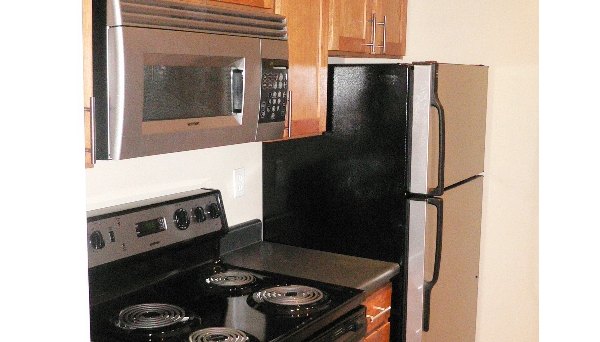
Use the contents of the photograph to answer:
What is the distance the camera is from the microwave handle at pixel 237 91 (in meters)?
1.94

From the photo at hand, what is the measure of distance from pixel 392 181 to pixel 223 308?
0.85 m

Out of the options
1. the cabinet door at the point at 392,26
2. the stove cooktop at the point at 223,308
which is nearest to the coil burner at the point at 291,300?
the stove cooktop at the point at 223,308

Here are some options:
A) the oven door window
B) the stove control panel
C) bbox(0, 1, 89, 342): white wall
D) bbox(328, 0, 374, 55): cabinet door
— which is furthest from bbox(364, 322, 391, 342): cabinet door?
bbox(0, 1, 89, 342): white wall

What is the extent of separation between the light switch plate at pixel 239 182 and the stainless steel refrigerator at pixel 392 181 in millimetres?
139

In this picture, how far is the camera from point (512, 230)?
10.9ft

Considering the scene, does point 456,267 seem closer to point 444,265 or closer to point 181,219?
point 444,265

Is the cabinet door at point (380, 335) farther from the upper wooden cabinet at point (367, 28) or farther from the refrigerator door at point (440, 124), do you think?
the upper wooden cabinet at point (367, 28)

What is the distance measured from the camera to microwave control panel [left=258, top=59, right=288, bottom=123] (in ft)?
6.68

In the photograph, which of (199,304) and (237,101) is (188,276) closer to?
(199,304)

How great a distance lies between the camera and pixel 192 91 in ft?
5.90

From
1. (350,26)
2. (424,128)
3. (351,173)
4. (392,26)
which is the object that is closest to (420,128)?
(424,128)

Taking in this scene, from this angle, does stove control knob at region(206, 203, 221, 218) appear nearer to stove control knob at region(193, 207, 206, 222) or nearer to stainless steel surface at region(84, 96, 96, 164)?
stove control knob at region(193, 207, 206, 222)

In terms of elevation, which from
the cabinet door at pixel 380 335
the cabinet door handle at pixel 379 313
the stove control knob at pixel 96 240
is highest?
the stove control knob at pixel 96 240
